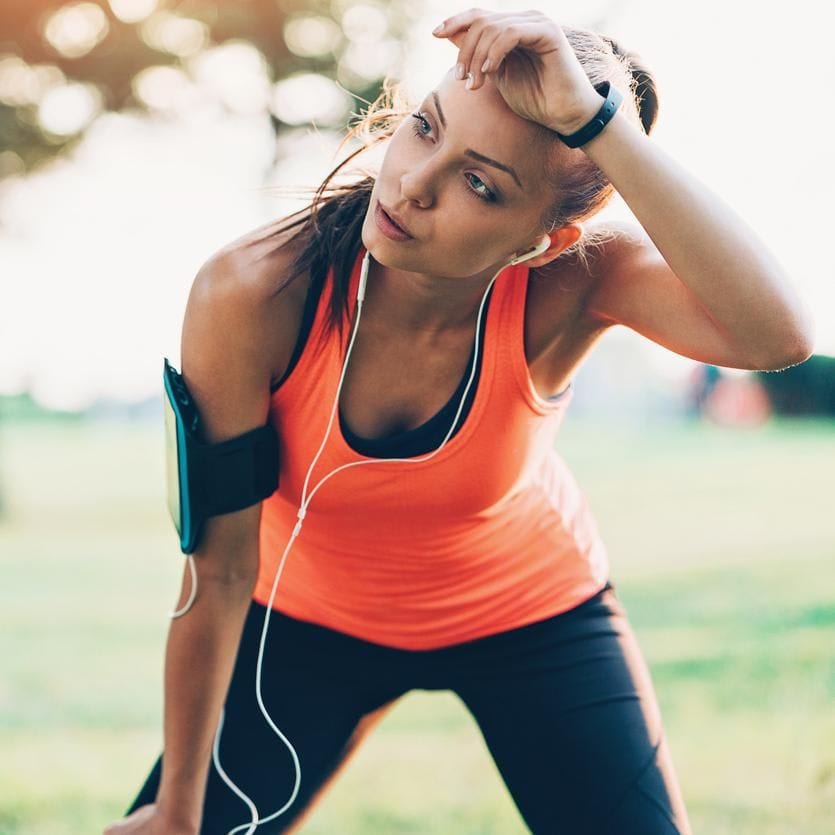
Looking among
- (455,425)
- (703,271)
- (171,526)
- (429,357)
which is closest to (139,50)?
(171,526)

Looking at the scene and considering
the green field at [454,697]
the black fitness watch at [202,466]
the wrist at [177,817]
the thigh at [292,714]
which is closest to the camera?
the black fitness watch at [202,466]

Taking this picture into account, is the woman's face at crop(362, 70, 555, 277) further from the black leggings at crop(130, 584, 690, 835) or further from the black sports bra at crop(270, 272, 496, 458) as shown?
the black leggings at crop(130, 584, 690, 835)

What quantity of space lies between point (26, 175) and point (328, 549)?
1033 centimetres

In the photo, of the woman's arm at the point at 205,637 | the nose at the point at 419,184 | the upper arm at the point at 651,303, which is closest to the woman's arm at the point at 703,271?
the upper arm at the point at 651,303

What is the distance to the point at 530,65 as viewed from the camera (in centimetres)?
170

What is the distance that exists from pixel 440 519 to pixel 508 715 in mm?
388

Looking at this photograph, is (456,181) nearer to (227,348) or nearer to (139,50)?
(227,348)

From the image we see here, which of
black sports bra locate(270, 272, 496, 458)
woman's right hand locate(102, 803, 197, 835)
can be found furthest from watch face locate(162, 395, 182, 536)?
woman's right hand locate(102, 803, 197, 835)

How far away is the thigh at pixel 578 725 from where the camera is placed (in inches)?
77.5

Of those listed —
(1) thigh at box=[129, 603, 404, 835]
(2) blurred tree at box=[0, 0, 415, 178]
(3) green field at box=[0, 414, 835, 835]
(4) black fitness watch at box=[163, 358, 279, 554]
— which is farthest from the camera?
(2) blurred tree at box=[0, 0, 415, 178]

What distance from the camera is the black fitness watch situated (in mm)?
1873

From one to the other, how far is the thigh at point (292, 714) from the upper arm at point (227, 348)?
53cm

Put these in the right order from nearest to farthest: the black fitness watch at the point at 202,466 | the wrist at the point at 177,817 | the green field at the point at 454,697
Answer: the black fitness watch at the point at 202,466 → the wrist at the point at 177,817 → the green field at the point at 454,697

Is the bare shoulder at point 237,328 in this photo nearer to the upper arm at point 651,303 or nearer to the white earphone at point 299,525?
the white earphone at point 299,525
